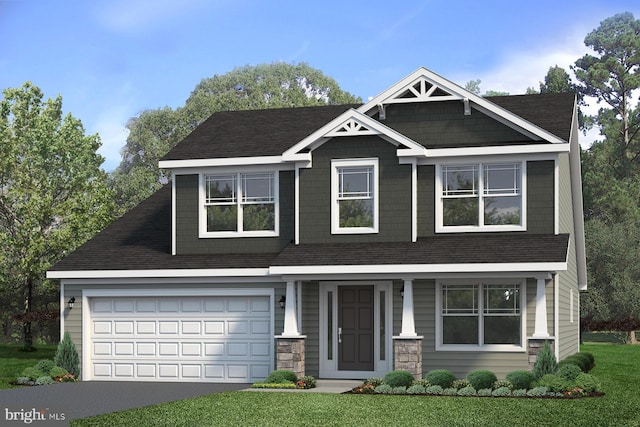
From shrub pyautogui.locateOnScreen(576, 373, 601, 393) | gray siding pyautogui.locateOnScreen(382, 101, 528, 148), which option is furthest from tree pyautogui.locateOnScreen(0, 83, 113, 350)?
shrub pyautogui.locateOnScreen(576, 373, 601, 393)

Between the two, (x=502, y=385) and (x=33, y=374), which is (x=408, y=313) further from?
(x=33, y=374)

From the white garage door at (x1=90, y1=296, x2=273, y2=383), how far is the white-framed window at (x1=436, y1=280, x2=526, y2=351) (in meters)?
4.49

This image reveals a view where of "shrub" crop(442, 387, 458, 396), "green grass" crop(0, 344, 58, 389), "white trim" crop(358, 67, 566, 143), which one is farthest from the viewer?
"green grass" crop(0, 344, 58, 389)

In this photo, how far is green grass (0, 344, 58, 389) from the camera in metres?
28.8

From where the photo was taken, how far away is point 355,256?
24906 mm

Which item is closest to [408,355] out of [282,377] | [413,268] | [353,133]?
[413,268]

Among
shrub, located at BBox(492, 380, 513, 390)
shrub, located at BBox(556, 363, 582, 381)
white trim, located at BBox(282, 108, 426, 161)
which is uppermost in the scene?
Answer: white trim, located at BBox(282, 108, 426, 161)

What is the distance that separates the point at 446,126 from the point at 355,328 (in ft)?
18.8

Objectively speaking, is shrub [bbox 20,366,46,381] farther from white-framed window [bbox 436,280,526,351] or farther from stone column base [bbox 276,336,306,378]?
white-framed window [bbox 436,280,526,351]

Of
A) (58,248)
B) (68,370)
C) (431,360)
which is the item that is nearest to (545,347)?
(431,360)

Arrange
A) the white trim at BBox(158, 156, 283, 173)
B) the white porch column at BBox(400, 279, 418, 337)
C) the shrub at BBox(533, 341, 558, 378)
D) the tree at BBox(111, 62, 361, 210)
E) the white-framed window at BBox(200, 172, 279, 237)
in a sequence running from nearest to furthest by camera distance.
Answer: the shrub at BBox(533, 341, 558, 378)
the white porch column at BBox(400, 279, 418, 337)
the white trim at BBox(158, 156, 283, 173)
the white-framed window at BBox(200, 172, 279, 237)
the tree at BBox(111, 62, 361, 210)

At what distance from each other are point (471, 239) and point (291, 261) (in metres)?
4.52

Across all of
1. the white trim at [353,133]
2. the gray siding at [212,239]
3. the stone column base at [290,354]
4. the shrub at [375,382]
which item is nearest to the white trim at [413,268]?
the stone column base at [290,354]

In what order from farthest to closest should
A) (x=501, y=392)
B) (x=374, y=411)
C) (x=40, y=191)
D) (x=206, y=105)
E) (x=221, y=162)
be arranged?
1. (x=206, y=105)
2. (x=40, y=191)
3. (x=221, y=162)
4. (x=501, y=392)
5. (x=374, y=411)
